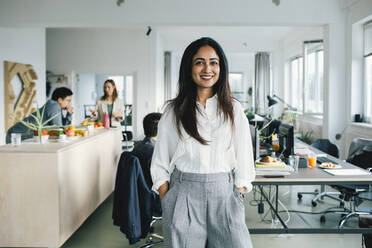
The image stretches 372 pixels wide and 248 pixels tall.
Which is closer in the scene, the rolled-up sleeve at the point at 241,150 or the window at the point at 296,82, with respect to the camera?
the rolled-up sleeve at the point at 241,150

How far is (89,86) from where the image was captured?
1152 cm

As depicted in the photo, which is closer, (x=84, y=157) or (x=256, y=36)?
(x=84, y=157)

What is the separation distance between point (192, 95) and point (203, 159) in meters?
0.29

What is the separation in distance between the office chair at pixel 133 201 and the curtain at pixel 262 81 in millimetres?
8218

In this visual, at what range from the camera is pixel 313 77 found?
7688 mm

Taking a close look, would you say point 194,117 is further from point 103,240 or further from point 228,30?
point 228,30

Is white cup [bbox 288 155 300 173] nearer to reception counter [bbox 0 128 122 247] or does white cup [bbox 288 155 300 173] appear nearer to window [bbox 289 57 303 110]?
→ reception counter [bbox 0 128 122 247]

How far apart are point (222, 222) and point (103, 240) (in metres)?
2.08

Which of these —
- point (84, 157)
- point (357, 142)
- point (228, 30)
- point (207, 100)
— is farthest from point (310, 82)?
point (207, 100)

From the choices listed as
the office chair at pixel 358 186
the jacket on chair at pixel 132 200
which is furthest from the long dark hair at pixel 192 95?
the office chair at pixel 358 186

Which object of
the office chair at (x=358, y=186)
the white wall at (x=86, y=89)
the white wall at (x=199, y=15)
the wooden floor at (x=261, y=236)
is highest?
the white wall at (x=199, y=15)

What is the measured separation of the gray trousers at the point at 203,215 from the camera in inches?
56.5

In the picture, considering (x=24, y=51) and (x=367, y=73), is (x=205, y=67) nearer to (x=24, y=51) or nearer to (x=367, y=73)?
(x=367, y=73)

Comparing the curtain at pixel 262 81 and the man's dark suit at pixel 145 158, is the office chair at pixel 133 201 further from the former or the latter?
the curtain at pixel 262 81
